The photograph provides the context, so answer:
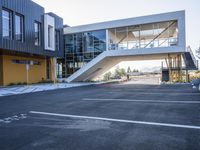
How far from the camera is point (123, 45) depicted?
24.6m

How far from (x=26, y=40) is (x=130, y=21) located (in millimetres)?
12878

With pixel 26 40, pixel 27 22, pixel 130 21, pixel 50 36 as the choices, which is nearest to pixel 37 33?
pixel 27 22

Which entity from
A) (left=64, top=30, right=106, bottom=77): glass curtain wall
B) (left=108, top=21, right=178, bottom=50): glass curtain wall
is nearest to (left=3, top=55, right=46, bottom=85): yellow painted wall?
(left=64, top=30, right=106, bottom=77): glass curtain wall

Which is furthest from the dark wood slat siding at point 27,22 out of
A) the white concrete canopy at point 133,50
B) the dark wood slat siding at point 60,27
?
the white concrete canopy at point 133,50

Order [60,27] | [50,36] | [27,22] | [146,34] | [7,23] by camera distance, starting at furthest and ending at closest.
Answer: [146,34] < [60,27] < [50,36] < [27,22] < [7,23]

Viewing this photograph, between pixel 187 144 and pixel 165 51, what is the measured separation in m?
19.4

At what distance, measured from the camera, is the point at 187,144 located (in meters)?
3.78

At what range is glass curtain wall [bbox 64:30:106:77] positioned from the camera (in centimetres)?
2575

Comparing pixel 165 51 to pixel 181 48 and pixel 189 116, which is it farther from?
pixel 189 116

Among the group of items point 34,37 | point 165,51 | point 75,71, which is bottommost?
point 75,71

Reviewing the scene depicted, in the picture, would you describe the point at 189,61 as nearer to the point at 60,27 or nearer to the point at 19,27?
the point at 60,27

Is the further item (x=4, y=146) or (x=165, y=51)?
(x=165, y=51)

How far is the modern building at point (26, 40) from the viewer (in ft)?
59.9

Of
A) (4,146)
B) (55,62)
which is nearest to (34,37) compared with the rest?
(55,62)
